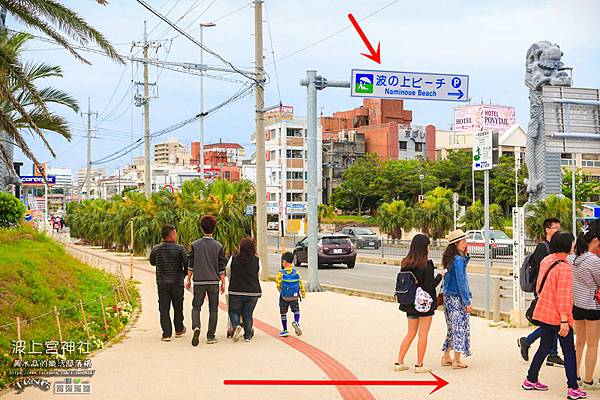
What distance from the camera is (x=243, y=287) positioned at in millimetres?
11375

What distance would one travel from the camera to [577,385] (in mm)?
7602

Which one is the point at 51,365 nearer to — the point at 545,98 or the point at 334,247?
the point at 545,98

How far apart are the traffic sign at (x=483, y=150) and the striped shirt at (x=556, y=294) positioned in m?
5.09

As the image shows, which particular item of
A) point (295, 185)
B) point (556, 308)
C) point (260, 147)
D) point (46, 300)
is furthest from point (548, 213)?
point (295, 185)

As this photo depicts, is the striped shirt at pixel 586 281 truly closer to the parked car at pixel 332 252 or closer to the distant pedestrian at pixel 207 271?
the distant pedestrian at pixel 207 271

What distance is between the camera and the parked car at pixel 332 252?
33656 millimetres

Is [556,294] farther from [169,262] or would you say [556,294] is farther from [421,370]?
[169,262]

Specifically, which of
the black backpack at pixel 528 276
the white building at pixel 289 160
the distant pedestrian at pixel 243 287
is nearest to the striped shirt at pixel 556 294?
the black backpack at pixel 528 276

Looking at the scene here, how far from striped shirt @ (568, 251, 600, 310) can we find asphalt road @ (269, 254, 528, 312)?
30.3ft

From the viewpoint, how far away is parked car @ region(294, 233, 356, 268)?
33656mm

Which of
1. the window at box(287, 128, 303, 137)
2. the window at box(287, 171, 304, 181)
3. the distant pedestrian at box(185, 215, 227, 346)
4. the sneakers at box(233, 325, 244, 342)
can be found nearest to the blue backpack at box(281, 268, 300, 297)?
the sneakers at box(233, 325, 244, 342)

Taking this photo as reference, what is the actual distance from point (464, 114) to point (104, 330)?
729 cm

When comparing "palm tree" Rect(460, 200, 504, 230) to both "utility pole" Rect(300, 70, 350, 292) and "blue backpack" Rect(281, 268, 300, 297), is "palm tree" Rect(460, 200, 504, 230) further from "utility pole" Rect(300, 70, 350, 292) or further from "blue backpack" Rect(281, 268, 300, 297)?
"blue backpack" Rect(281, 268, 300, 297)

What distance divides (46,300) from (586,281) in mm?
9582
